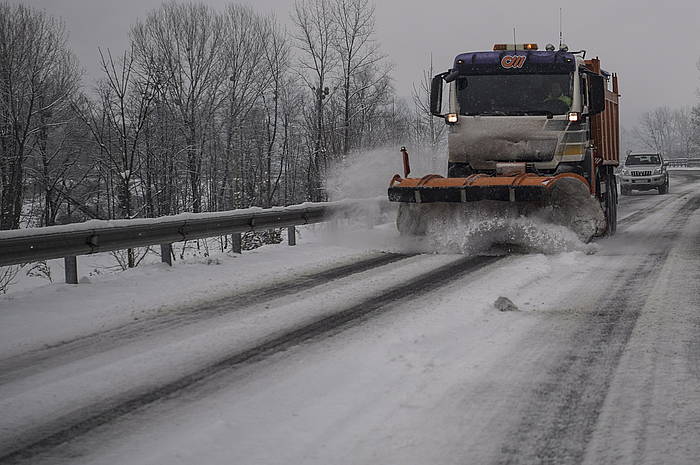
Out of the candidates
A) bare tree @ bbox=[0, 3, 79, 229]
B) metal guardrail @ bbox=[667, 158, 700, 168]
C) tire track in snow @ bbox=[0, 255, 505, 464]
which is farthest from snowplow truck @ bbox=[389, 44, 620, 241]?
metal guardrail @ bbox=[667, 158, 700, 168]

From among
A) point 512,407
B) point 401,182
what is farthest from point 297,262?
point 512,407

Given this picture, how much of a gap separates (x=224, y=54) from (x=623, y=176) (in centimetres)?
2410

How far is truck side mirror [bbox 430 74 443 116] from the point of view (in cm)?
1073

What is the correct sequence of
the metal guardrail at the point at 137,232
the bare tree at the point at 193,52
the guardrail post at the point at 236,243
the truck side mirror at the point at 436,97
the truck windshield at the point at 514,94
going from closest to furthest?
the metal guardrail at the point at 137,232 < the guardrail post at the point at 236,243 < the truck windshield at the point at 514,94 < the truck side mirror at the point at 436,97 < the bare tree at the point at 193,52

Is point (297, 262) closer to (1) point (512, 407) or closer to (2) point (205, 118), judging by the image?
(1) point (512, 407)

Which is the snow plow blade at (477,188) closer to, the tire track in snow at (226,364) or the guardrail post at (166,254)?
the tire track in snow at (226,364)

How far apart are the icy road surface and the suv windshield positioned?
24.4 meters

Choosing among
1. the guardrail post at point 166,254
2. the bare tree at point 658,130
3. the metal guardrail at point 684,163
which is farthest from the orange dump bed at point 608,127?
the bare tree at point 658,130

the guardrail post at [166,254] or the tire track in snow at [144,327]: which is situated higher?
the guardrail post at [166,254]

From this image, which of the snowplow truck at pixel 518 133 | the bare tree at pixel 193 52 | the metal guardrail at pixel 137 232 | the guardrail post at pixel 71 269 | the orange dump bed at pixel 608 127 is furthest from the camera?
the bare tree at pixel 193 52

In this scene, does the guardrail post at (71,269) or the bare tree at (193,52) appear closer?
the guardrail post at (71,269)

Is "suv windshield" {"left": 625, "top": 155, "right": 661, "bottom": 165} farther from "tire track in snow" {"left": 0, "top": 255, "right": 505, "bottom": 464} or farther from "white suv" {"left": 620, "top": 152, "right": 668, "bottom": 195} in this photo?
"tire track in snow" {"left": 0, "top": 255, "right": 505, "bottom": 464}

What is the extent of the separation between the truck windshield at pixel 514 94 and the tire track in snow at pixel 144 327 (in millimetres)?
3891

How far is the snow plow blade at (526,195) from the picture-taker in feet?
30.8
